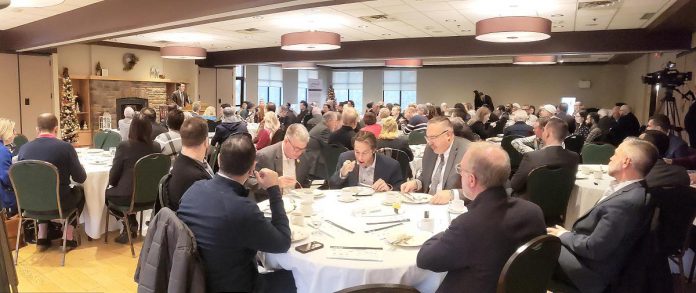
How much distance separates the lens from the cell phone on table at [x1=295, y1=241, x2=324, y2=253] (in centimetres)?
230

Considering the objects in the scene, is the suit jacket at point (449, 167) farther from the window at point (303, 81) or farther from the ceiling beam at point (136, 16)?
the window at point (303, 81)

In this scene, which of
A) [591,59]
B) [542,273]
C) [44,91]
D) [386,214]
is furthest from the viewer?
[591,59]

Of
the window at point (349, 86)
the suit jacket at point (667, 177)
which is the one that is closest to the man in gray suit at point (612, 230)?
the suit jacket at point (667, 177)

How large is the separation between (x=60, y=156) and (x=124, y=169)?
511 millimetres

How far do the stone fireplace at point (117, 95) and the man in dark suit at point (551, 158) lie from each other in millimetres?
10557

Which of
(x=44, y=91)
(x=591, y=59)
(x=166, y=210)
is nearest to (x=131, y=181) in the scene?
(x=166, y=210)

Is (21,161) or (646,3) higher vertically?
(646,3)

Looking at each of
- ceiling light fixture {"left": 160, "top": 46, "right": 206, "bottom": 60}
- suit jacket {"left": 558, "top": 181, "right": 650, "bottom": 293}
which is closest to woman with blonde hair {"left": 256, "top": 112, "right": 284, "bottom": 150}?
suit jacket {"left": 558, "top": 181, "right": 650, "bottom": 293}

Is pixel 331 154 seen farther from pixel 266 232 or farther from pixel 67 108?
pixel 67 108

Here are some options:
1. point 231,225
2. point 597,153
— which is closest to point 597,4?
point 597,153

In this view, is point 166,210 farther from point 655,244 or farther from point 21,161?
point 21,161

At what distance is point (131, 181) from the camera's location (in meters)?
4.47

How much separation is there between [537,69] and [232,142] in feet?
59.3

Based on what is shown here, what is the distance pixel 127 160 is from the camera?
14.6ft
